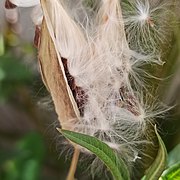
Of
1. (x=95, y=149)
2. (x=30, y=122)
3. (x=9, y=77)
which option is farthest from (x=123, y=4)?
(x=30, y=122)

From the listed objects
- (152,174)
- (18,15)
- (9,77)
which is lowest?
(9,77)

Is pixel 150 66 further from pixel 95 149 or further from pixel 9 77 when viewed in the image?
pixel 9 77

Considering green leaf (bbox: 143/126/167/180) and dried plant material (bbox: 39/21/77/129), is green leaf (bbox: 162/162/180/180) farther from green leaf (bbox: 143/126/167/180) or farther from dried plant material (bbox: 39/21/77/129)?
dried plant material (bbox: 39/21/77/129)

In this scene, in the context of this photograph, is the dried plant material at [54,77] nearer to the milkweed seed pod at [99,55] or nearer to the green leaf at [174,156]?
the milkweed seed pod at [99,55]

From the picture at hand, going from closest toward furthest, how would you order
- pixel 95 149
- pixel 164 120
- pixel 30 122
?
pixel 95 149 → pixel 164 120 → pixel 30 122

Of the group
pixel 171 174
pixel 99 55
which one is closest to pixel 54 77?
pixel 99 55

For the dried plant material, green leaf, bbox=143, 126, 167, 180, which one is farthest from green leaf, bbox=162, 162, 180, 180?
the dried plant material

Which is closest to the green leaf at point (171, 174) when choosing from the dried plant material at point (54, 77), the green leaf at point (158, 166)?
the green leaf at point (158, 166)
